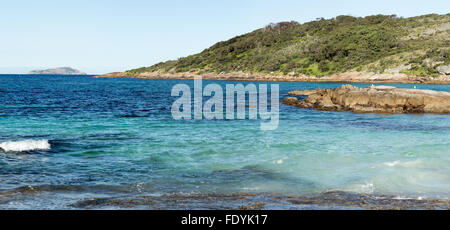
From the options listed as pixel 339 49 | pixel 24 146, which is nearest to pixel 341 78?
pixel 339 49

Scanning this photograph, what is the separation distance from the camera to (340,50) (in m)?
135

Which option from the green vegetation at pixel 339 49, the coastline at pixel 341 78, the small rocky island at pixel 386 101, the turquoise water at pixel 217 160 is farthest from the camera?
the green vegetation at pixel 339 49

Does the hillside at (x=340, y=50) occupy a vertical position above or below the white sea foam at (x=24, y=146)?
above

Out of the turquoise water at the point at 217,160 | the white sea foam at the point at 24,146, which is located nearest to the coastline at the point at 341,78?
the turquoise water at the point at 217,160

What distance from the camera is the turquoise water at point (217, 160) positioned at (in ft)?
38.9

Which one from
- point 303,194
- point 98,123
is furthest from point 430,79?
point 303,194

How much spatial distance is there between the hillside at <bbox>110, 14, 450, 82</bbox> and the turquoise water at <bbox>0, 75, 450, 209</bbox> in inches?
3284

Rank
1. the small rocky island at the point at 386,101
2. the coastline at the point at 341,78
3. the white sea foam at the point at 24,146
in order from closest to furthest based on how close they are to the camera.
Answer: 1. the white sea foam at the point at 24,146
2. the small rocky island at the point at 386,101
3. the coastline at the point at 341,78

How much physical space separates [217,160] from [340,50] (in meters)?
127

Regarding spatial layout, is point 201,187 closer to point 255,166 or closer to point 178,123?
point 255,166

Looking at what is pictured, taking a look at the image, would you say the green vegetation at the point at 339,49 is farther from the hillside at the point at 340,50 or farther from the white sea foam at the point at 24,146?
the white sea foam at the point at 24,146

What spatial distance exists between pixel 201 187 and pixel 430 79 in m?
94.1

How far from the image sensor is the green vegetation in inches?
4232

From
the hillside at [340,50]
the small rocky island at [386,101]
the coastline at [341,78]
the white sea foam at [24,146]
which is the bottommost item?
the white sea foam at [24,146]
